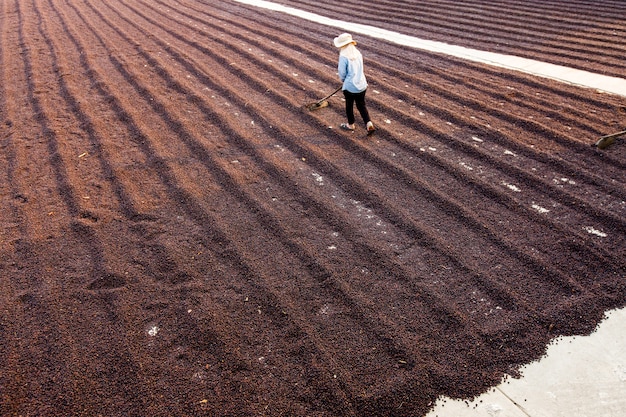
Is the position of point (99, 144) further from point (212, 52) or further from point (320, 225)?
point (212, 52)

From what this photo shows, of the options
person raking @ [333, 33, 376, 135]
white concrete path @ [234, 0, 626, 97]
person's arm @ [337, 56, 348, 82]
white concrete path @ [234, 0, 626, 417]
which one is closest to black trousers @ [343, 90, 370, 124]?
person raking @ [333, 33, 376, 135]

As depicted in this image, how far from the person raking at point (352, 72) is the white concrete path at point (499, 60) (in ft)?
13.2

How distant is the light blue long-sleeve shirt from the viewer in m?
6.79

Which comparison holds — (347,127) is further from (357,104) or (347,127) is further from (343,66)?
(343,66)

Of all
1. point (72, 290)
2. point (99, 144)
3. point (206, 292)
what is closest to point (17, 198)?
point (99, 144)

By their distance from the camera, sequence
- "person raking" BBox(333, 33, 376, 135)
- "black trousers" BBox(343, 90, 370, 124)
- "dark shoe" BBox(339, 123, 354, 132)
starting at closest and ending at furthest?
"person raking" BBox(333, 33, 376, 135), "black trousers" BBox(343, 90, 370, 124), "dark shoe" BBox(339, 123, 354, 132)

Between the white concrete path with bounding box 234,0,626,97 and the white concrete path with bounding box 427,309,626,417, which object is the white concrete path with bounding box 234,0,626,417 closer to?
the white concrete path with bounding box 427,309,626,417

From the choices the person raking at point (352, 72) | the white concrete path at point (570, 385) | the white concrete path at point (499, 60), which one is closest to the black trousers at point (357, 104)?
the person raking at point (352, 72)

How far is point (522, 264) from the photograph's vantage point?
4.76 metres

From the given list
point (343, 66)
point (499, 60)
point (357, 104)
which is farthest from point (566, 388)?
point (499, 60)

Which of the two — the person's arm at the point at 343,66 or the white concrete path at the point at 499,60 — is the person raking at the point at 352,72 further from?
the white concrete path at the point at 499,60

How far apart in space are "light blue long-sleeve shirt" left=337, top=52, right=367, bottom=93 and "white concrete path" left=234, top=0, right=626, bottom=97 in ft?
13.4

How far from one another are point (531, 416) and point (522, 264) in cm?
166

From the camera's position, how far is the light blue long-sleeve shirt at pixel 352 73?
679 centimetres
